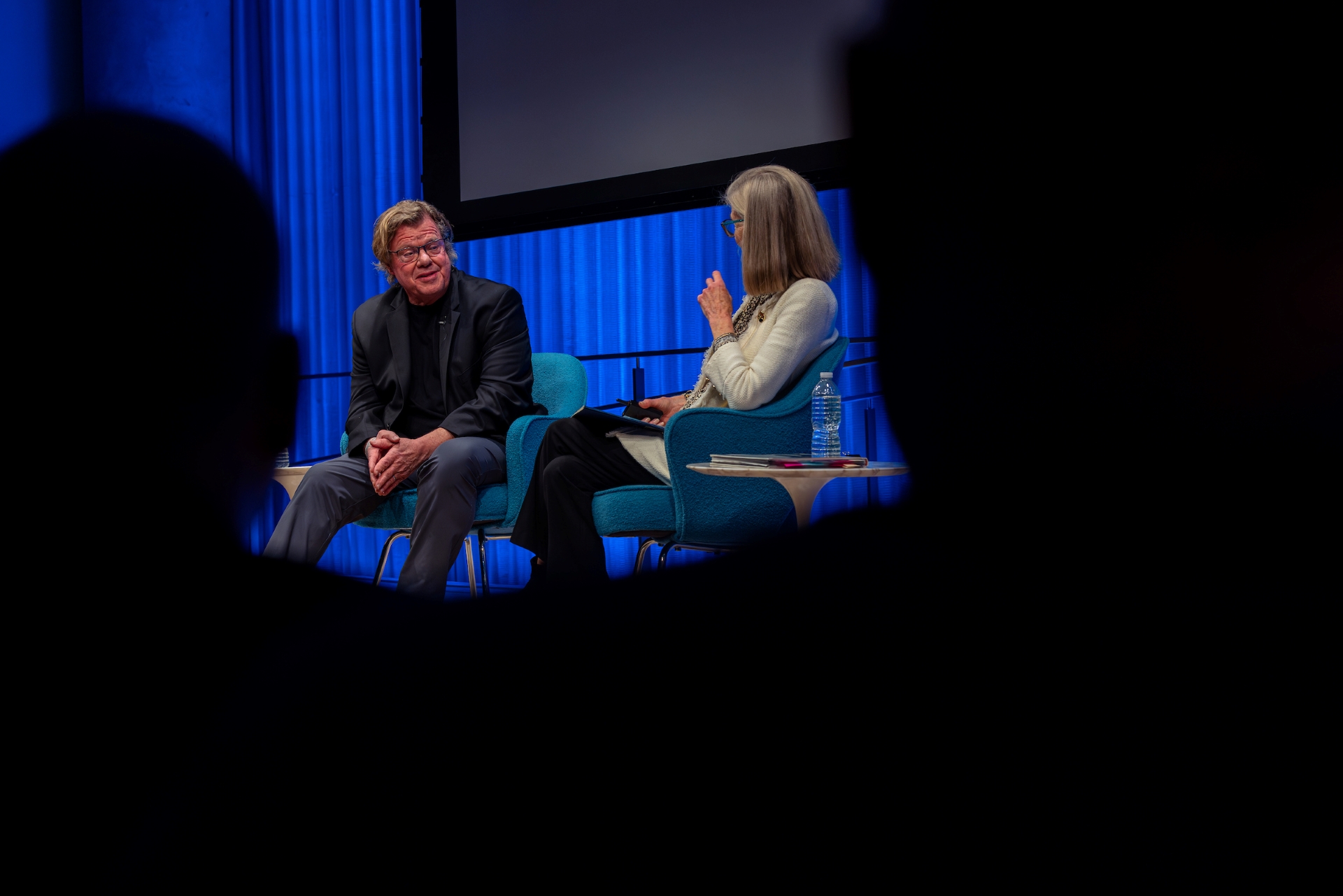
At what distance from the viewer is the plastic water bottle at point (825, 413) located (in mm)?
2275

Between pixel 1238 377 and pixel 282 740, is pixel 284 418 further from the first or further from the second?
pixel 1238 377

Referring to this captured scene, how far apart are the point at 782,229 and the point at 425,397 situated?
117 centimetres

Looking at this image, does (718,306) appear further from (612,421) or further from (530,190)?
(530,190)

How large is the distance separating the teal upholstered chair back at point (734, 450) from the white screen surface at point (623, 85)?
1089mm

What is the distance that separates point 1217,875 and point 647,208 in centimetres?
352

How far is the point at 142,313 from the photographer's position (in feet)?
0.68

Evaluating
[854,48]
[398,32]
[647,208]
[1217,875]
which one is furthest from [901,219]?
[398,32]

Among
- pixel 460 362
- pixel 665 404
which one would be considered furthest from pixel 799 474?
pixel 460 362

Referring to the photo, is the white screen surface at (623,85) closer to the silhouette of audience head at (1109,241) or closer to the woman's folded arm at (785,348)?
the woman's folded arm at (785,348)

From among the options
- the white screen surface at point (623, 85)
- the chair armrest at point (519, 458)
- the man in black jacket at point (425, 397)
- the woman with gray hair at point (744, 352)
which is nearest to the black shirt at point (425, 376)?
the man in black jacket at point (425, 397)

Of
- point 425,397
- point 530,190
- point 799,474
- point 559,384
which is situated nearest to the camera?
point 799,474

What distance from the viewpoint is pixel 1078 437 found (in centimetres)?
17

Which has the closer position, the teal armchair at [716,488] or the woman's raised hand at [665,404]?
the teal armchair at [716,488]

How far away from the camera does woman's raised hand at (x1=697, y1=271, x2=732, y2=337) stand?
2340 millimetres
